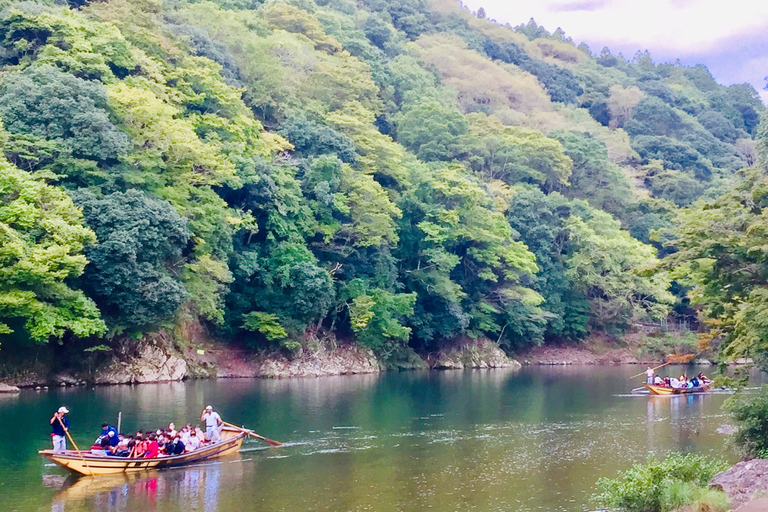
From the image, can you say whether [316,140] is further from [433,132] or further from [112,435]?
[112,435]

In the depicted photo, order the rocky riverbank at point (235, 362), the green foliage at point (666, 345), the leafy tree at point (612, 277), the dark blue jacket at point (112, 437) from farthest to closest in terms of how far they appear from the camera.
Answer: the green foliage at point (666, 345) < the leafy tree at point (612, 277) < the rocky riverbank at point (235, 362) < the dark blue jacket at point (112, 437)

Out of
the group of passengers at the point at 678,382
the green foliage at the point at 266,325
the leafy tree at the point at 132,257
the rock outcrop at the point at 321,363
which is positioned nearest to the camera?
the leafy tree at the point at 132,257

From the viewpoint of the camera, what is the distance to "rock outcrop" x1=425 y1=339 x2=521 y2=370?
56875mm

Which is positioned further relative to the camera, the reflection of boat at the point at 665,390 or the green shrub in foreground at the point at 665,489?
the reflection of boat at the point at 665,390

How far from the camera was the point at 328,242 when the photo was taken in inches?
1941

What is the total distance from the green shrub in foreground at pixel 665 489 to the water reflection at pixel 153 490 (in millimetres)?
8118

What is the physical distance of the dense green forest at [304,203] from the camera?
3347cm

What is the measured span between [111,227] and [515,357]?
35761mm

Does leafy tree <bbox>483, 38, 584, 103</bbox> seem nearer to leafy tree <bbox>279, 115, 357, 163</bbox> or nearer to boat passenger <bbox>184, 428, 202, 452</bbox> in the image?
leafy tree <bbox>279, 115, 357, 163</bbox>

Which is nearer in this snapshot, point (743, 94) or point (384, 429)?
point (384, 429)

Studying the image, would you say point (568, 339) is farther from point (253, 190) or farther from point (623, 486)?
point (623, 486)

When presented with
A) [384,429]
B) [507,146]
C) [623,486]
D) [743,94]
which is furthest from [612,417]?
[743,94]

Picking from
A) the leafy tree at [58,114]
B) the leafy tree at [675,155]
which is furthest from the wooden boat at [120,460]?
the leafy tree at [675,155]

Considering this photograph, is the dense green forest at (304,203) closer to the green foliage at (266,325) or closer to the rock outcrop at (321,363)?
the green foliage at (266,325)
